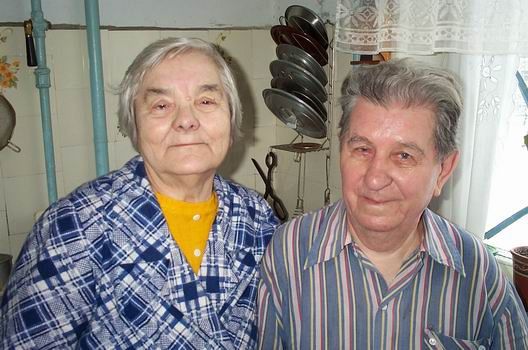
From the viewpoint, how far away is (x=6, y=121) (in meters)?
1.81

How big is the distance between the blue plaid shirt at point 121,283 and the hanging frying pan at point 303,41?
103 centimetres

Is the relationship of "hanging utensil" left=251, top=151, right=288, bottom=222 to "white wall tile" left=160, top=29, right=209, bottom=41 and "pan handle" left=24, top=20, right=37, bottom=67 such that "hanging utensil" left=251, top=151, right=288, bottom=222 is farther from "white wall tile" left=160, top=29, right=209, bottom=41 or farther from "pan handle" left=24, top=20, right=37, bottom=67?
"pan handle" left=24, top=20, right=37, bottom=67

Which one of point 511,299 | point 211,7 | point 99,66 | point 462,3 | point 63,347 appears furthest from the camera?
point 211,7

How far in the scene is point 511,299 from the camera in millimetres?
1073

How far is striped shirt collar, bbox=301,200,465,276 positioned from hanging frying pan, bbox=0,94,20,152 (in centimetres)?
128

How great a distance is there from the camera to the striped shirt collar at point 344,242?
1056mm

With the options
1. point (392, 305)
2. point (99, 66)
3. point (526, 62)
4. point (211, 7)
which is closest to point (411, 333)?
point (392, 305)

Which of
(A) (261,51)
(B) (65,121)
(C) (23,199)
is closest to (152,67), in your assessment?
(B) (65,121)

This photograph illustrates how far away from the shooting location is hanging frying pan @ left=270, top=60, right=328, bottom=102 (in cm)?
192

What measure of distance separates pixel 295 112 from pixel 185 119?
98cm

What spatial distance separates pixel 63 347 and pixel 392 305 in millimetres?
650

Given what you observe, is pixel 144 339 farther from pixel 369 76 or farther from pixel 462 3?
pixel 462 3

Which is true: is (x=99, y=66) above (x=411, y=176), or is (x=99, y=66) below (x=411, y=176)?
above

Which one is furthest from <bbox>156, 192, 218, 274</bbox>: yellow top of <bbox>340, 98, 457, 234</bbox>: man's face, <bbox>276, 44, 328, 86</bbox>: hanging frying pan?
<bbox>276, 44, 328, 86</bbox>: hanging frying pan
